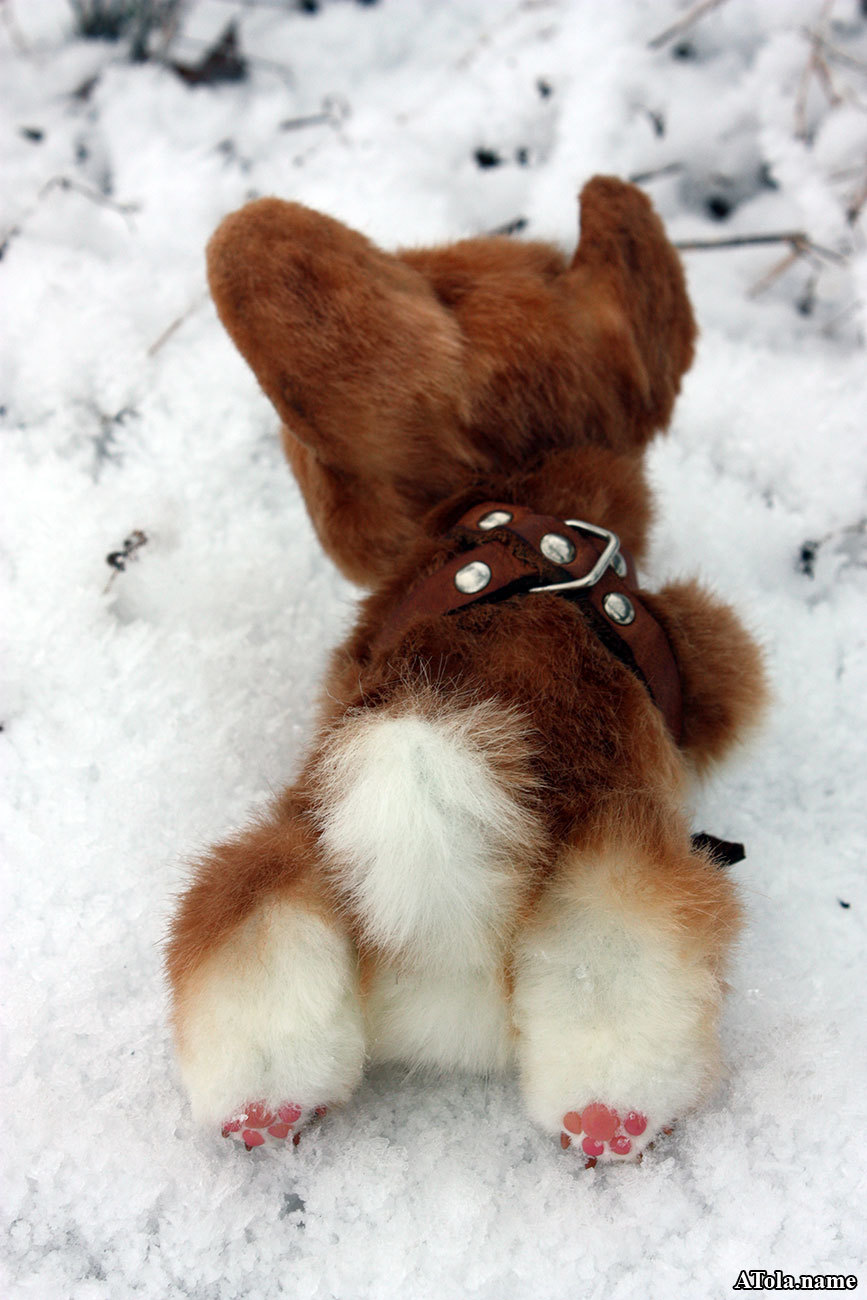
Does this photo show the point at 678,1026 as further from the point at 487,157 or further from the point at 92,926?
the point at 487,157

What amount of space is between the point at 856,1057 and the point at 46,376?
4.92ft

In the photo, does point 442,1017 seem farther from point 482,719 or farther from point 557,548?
point 557,548

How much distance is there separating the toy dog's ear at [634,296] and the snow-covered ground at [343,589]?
0.76 ft

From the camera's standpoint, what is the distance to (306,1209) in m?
0.91

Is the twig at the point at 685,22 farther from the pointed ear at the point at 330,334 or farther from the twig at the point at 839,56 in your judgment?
the pointed ear at the point at 330,334

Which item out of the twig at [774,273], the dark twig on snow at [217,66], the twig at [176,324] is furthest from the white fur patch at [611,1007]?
the dark twig on snow at [217,66]

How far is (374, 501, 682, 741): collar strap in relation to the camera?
100 centimetres

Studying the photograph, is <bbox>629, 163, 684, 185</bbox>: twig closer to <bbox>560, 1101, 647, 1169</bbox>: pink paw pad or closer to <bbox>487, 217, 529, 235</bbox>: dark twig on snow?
<bbox>487, 217, 529, 235</bbox>: dark twig on snow

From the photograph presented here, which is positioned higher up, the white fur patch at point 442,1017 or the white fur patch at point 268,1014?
the white fur patch at point 268,1014

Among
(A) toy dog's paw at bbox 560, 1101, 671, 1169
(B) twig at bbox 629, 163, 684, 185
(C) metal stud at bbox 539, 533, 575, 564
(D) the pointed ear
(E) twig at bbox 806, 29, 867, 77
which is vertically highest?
(D) the pointed ear

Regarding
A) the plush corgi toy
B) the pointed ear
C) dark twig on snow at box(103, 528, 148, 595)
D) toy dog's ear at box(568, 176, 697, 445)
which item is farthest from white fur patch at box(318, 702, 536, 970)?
dark twig on snow at box(103, 528, 148, 595)

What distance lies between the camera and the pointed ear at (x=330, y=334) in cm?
106

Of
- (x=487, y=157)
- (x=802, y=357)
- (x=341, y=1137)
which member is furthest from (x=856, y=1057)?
(x=487, y=157)

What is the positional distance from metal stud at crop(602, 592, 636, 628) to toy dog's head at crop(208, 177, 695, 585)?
5.7 inches
